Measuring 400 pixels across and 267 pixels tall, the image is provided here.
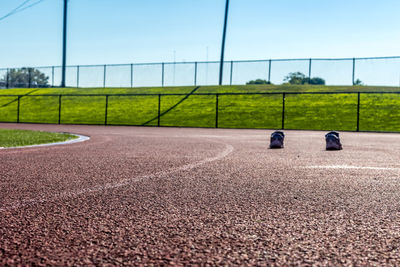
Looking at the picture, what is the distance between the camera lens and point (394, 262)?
256cm

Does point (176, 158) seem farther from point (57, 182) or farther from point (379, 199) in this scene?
point (379, 199)

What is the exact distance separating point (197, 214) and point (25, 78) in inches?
2390

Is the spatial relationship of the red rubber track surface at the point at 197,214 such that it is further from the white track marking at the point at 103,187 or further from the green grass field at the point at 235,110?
the green grass field at the point at 235,110

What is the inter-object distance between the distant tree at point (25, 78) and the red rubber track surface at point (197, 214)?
5098 centimetres

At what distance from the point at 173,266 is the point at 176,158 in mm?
5936

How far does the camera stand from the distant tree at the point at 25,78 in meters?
55.1

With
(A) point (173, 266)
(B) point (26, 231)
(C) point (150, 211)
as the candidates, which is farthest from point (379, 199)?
(B) point (26, 231)

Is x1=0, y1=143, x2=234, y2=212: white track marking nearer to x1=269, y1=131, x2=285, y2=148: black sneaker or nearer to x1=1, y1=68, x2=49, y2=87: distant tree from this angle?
x1=269, y1=131, x2=285, y2=148: black sneaker

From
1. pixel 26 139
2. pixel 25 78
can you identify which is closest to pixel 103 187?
pixel 26 139

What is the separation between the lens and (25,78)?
59.6m

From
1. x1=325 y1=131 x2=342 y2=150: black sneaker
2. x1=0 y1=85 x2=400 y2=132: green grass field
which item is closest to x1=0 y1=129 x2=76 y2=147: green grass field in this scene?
x1=325 y1=131 x2=342 y2=150: black sneaker

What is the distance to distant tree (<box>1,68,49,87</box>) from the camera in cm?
5515

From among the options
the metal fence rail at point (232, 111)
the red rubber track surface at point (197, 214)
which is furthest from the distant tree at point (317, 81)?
the red rubber track surface at point (197, 214)

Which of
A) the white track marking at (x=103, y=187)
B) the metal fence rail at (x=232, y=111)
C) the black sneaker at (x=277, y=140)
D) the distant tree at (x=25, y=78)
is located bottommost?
the white track marking at (x=103, y=187)
